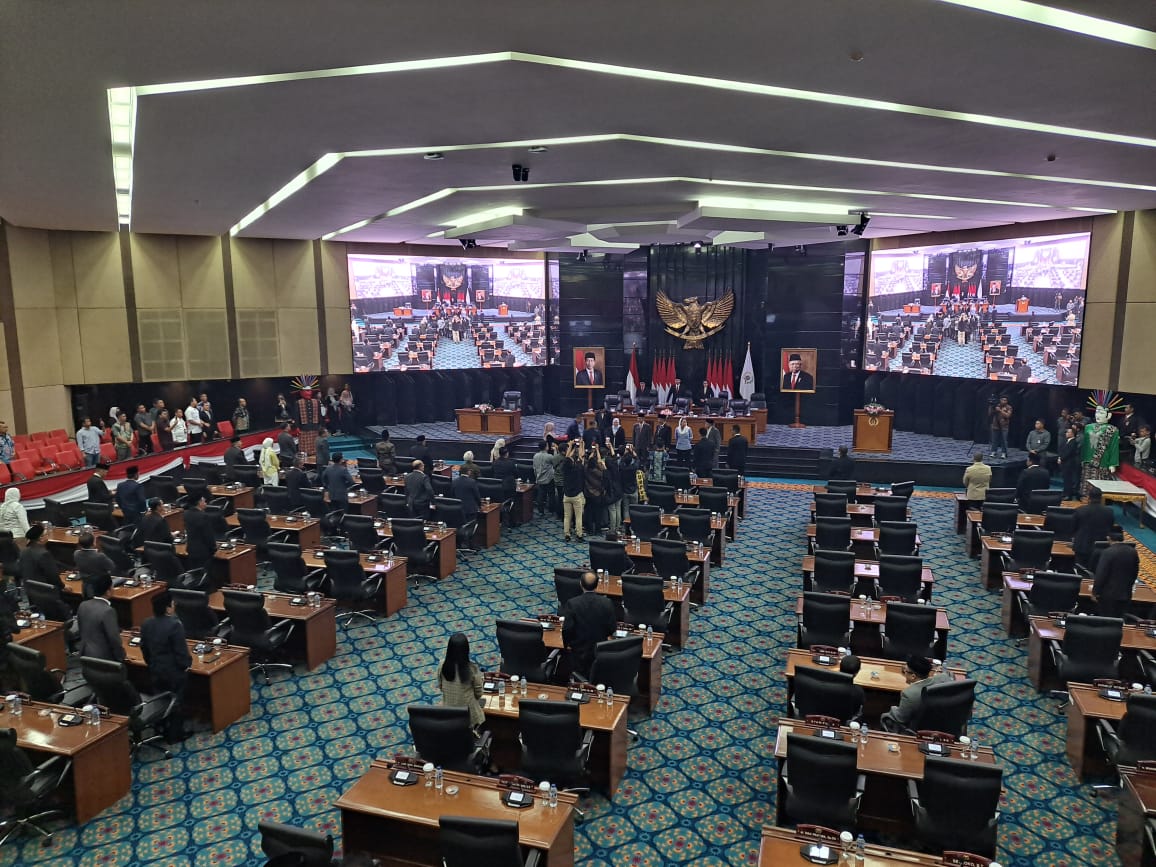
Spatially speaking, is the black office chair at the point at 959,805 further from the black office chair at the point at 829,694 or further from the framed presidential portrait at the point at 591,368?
the framed presidential portrait at the point at 591,368

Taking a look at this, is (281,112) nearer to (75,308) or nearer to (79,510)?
(79,510)

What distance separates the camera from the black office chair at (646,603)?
8.09 m

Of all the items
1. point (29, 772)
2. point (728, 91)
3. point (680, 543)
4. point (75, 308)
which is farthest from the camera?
point (75, 308)

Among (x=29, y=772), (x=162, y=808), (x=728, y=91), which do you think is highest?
(x=728, y=91)

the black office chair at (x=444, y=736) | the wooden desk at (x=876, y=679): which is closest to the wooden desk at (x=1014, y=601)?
the wooden desk at (x=876, y=679)

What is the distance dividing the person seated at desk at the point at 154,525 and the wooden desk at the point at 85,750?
12.6 ft

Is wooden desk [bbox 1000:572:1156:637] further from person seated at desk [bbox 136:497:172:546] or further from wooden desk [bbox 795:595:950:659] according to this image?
person seated at desk [bbox 136:497:172:546]

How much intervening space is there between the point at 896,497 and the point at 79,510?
13.9m

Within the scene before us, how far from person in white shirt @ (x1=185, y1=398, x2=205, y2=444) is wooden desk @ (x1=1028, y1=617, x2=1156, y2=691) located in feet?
55.5

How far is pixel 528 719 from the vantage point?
541 centimetres

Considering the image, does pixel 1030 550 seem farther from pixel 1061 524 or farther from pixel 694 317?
pixel 694 317

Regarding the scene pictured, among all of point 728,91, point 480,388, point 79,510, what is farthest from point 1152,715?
point 480,388

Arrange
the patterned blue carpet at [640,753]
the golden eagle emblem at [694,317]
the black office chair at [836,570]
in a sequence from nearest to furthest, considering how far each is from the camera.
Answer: the patterned blue carpet at [640,753] → the black office chair at [836,570] → the golden eagle emblem at [694,317]

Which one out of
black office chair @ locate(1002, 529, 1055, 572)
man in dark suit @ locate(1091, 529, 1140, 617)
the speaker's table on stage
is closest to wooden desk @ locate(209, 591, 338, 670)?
man in dark suit @ locate(1091, 529, 1140, 617)
